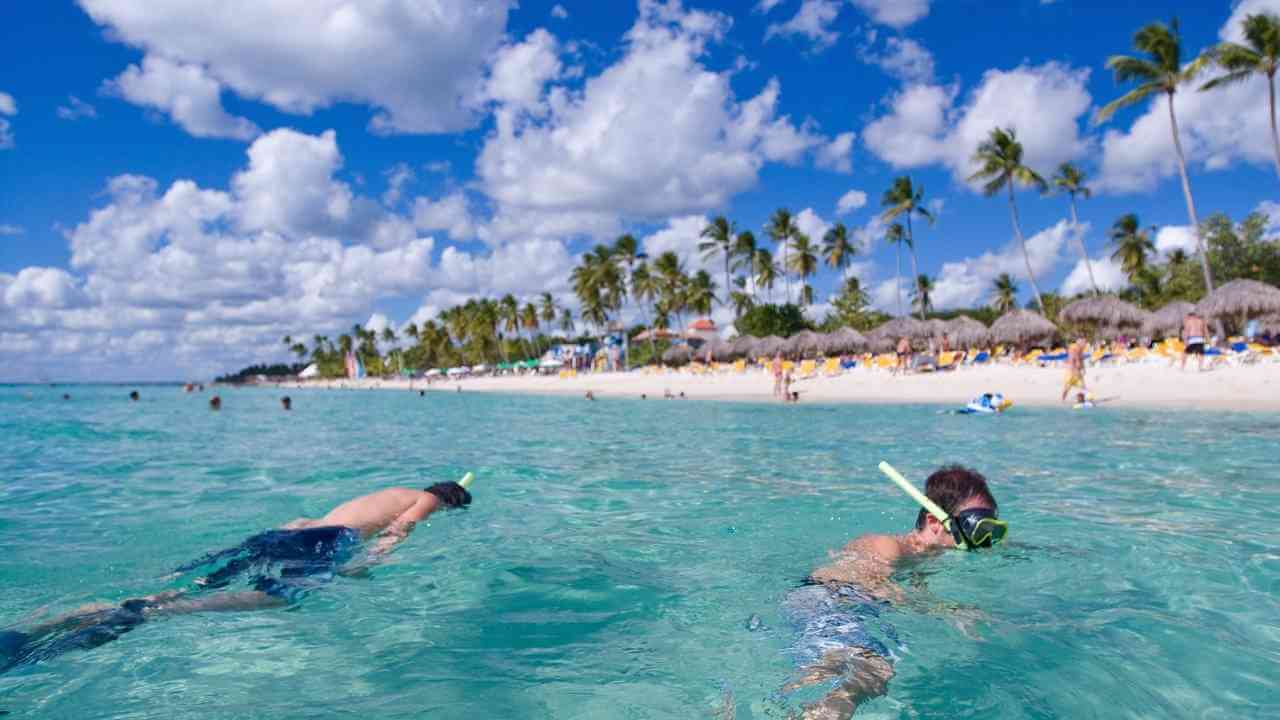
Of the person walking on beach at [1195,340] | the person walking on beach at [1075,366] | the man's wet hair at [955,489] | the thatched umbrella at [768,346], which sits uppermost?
the thatched umbrella at [768,346]

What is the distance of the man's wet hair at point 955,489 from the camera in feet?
11.0

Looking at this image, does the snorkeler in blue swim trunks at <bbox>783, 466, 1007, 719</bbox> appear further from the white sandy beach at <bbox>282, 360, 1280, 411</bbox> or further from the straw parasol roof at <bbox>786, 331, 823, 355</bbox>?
the straw parasol roof at <bbox>786, 331, 823, 355</bbox>

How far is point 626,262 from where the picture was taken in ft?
183

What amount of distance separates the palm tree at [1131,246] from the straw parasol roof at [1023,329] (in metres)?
26.5

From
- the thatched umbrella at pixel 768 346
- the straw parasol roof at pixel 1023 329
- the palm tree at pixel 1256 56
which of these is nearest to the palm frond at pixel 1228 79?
the palm tree at pixel 1256 56

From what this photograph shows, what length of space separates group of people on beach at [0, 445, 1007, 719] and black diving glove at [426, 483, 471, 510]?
0.64ft

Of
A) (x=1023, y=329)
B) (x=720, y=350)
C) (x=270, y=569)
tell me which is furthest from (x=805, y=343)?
A: (x=270, y=569)

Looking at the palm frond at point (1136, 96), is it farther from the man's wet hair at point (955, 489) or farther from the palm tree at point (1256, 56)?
the man's wet hair at point (955, 489)

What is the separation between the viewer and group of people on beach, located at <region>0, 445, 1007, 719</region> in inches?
96.2

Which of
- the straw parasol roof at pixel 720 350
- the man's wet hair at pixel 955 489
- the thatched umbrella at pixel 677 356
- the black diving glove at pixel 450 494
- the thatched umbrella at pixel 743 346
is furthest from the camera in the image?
the thatched umbrella at pixel 677 356

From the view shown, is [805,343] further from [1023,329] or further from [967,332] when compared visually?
[1023,329]

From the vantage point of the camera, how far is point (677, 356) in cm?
4897

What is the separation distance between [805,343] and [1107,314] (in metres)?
14.1

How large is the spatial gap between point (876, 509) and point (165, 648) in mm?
4909
